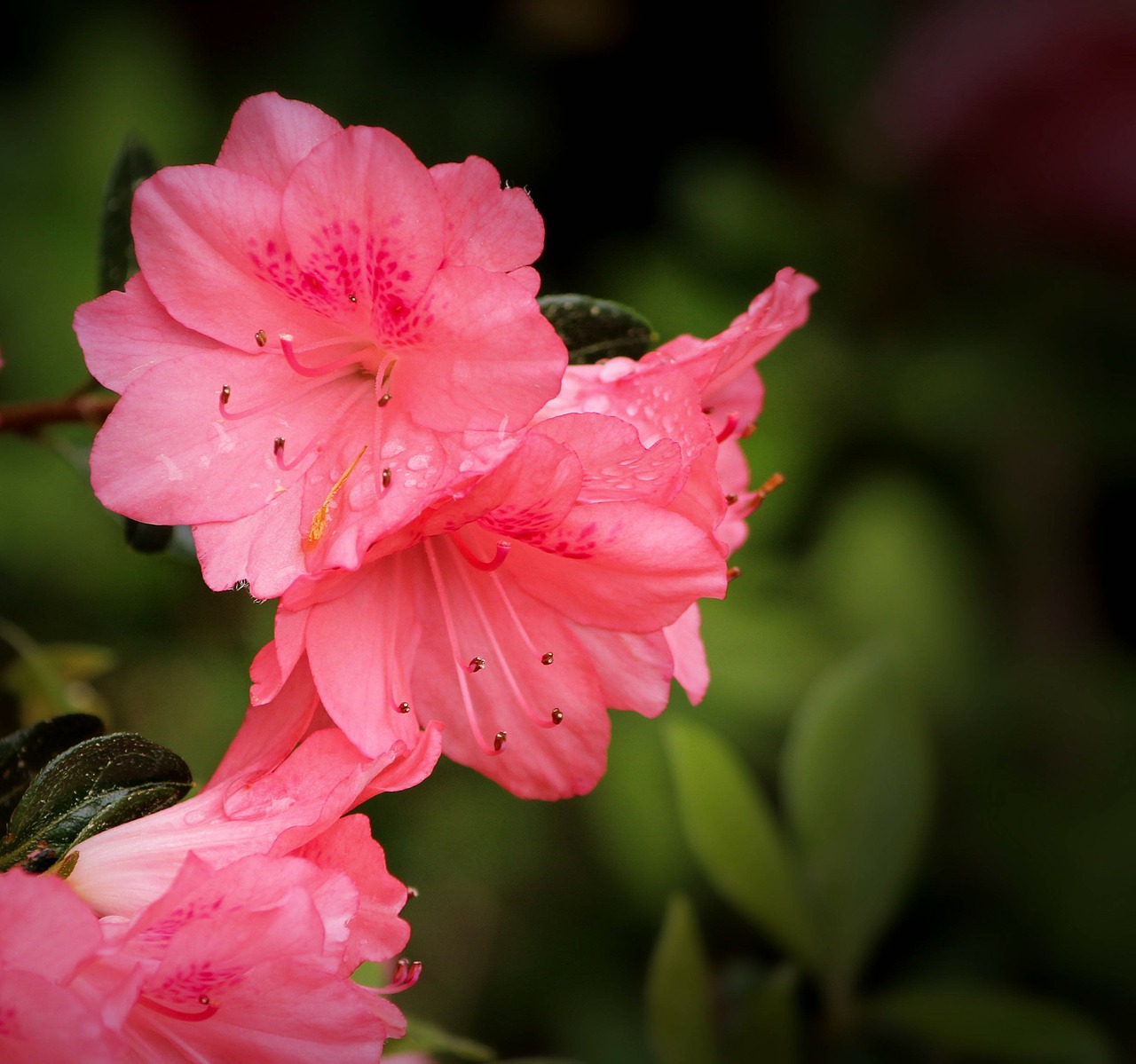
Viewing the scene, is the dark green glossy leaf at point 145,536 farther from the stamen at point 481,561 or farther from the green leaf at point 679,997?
the green leaf at point 679,997

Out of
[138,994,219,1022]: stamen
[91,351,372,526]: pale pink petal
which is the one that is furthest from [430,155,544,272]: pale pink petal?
[138,994,219,1022]: stamen

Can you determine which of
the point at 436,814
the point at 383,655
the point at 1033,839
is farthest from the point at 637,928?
the point at 383,655

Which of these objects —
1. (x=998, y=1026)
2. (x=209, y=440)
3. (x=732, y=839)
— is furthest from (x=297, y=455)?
(x=998, y=1026)

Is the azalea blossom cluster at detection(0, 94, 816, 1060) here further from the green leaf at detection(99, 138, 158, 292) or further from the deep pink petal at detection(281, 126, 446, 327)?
the green leaf at detection(99, 138, 158, 292)

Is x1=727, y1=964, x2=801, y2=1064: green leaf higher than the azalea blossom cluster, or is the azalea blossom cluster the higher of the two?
the azalea blossom cluster

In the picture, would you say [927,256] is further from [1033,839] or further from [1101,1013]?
[1101,1013]
